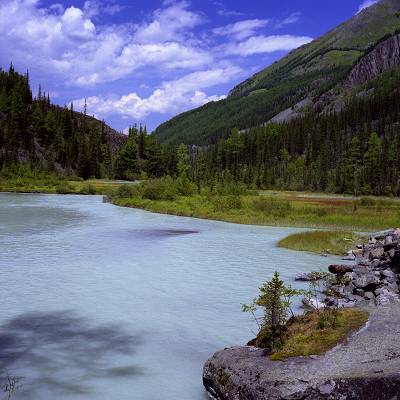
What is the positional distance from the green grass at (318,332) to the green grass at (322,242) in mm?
18941

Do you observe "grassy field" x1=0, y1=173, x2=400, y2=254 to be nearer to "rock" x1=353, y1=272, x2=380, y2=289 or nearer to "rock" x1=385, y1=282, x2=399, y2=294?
"rock" x1=353, y1=272, x2=380, y2=289

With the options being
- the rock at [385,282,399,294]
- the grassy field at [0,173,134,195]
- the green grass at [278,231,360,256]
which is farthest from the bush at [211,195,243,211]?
the rock at [385,282,399,294]

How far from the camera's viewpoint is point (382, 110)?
170500mm

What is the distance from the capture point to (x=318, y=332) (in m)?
9.38

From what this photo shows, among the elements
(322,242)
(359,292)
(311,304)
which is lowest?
(311,304)

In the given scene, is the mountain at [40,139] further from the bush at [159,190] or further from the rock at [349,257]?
the rock at [349,257]

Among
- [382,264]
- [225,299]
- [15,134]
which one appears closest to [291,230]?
[382,264]

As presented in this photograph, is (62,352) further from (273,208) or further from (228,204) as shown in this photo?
(228,204)

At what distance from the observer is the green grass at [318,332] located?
8.68 metres

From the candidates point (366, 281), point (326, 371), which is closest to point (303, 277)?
point (366, 281)

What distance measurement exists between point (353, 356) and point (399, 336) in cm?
127

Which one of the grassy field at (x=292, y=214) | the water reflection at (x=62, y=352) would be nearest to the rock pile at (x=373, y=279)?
the grassy field at (x=292, y=214)

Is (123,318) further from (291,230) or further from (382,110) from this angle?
(382,110)

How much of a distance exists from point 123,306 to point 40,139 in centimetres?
13997
